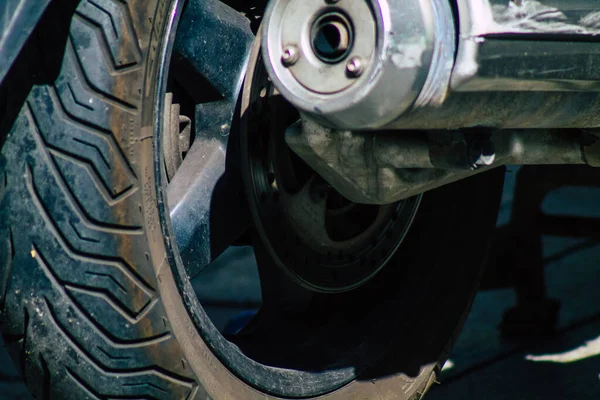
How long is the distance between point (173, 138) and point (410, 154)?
18.7 inches

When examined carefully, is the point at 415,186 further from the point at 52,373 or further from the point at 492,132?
the point at 52,373

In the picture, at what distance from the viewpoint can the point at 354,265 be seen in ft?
6.75

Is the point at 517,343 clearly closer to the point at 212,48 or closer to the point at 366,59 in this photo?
the point at 212,48

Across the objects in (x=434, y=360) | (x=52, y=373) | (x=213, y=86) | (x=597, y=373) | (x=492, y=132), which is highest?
(x=213, y=86)

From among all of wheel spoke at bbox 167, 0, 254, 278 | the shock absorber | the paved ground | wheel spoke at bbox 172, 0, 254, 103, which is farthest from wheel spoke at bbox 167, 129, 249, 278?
the paved ground

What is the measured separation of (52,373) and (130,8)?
0.54 m

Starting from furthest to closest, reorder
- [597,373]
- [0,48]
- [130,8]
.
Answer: [597,373], [130,8], [0,48]

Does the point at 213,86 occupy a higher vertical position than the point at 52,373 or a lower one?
higher

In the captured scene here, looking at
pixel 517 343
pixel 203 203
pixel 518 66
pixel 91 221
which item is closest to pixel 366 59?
pixel 518 66

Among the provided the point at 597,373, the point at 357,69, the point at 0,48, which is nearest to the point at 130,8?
the point at 0,48

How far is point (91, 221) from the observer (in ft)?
4.46

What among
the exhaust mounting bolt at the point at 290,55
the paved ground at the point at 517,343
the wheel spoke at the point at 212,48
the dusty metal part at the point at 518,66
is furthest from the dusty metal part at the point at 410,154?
the paved ground at the point at 517,343

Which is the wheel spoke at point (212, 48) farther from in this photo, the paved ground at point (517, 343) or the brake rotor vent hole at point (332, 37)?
the paved ground at point (517, 343)

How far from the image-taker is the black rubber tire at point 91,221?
52.9 inches
